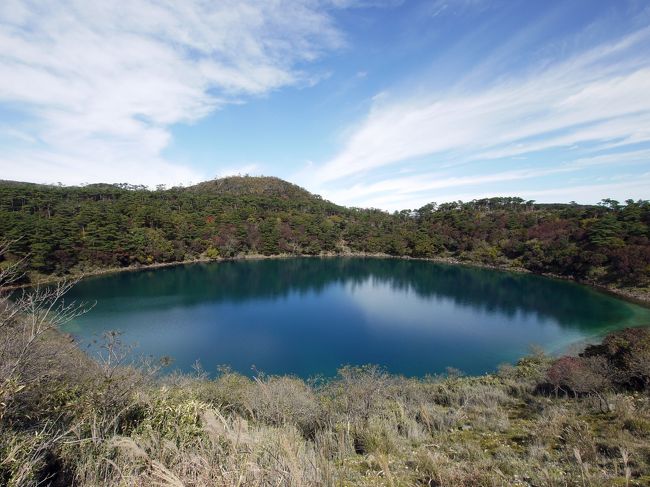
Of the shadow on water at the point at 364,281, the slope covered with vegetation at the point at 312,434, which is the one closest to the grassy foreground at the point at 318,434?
the slope covered with vegetation at the point at 312,434

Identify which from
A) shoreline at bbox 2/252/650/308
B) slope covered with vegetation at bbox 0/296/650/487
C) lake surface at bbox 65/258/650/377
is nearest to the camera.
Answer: slope covered with vegetation at bbox 0/296/650/487

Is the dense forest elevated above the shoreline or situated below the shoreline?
above

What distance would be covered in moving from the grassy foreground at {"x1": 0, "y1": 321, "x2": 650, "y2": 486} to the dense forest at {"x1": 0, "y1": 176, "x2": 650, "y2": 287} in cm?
4394

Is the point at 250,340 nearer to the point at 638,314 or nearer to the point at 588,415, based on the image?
the point at 588,415

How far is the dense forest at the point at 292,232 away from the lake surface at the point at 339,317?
215 inches

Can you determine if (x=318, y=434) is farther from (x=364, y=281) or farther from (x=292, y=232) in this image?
(x=292, y=232)

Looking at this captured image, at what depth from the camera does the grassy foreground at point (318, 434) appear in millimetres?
3021

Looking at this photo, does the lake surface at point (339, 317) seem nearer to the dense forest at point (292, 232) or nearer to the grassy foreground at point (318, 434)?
the dense forest at point (292, 232)

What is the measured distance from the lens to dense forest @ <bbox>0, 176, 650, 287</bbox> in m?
45.2

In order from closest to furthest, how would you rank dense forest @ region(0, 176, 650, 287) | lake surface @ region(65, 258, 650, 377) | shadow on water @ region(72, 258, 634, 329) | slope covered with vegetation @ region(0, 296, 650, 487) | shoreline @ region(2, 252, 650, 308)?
slope covered with vegetation @ region(0, 296, 650, 487), lake surface @ region(65, 258, 650, 377), shadow on water @ region(72, 258, 634, 329), shoreline @ region(2, 252, 650, 308), dense forest @ region(0, 176, 650, 287)

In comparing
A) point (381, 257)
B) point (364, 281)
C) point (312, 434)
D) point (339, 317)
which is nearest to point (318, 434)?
point (312, 434)

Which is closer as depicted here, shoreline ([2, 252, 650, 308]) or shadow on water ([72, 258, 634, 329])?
shadow on water ([72, 258, 634, 329])

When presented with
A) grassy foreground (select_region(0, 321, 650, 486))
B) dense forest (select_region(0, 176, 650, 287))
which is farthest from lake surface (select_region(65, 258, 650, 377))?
grassy foreground (select_region(0, 321, 650, 486))

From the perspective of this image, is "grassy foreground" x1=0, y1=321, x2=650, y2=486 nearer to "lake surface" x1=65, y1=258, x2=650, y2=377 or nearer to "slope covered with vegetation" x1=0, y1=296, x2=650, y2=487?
"slope covered with vegetation" x1=0, y1=296, x2=650, y2=487
